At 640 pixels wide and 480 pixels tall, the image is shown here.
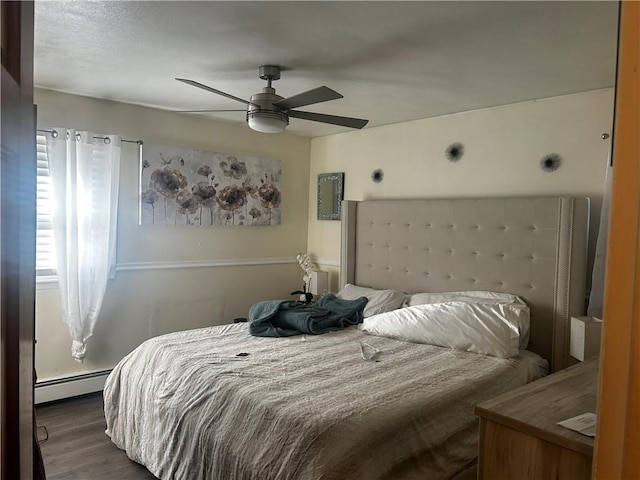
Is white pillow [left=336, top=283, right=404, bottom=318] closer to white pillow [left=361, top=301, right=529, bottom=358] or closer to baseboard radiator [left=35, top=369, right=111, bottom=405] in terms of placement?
white pillow [left=361, top=301, right=529, bottom=358]

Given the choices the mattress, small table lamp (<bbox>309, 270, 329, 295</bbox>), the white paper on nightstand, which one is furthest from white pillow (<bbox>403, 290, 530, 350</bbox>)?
the white paper on nightstand

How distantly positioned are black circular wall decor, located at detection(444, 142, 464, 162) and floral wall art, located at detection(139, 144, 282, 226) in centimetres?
176

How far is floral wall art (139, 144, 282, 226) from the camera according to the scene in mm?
Answer: 3895

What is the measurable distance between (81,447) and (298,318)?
1.64m

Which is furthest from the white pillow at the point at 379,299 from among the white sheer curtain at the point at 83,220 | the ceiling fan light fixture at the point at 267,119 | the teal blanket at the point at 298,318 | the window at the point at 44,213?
the window at the point at 44,213

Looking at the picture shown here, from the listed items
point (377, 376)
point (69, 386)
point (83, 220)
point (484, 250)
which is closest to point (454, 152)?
point (484, 250)

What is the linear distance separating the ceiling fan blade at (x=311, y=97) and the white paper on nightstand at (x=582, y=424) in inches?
67.9

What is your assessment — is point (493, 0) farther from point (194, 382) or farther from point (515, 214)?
point (194, 382)

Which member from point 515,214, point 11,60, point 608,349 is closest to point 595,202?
point 515,214

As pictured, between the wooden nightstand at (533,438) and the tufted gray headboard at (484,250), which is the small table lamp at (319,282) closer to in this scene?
the tufted gray headboard at (484,250)

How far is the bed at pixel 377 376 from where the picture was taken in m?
1.92

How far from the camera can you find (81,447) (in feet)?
9.66

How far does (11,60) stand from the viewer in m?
0.68

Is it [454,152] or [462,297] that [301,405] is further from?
[454,152]
